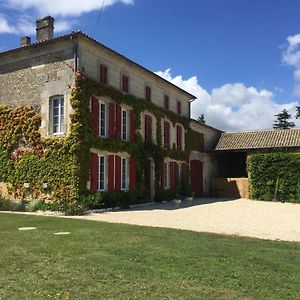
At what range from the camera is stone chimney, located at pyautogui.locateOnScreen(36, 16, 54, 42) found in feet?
64.4

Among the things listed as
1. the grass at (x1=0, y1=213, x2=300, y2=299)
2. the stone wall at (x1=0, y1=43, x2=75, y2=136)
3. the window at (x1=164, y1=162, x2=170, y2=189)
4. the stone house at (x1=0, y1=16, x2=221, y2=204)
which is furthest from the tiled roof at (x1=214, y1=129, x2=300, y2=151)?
the grass at (x1=0, y1=213, x2=300, y2=299)

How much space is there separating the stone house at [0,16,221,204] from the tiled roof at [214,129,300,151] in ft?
21.9

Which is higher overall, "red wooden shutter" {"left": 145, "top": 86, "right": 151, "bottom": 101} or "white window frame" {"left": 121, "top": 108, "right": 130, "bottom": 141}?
"red wooden shutter" {"left": 145, "top": 86, "right": 151, "bottom": 101}

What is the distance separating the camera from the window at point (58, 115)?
17656 millimetres

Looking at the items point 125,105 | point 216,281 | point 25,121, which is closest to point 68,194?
point 25,121

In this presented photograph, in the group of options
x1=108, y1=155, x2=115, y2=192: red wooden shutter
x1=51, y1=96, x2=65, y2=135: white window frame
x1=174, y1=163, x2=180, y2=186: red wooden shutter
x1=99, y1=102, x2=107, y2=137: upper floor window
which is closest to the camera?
x1=51, y1=96, x2=65, y2=135: white window frame

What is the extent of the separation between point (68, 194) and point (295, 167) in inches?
565

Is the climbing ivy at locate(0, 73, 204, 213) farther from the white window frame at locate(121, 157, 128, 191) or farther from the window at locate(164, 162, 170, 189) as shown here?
the window at locate(164, 162, 170, 189)

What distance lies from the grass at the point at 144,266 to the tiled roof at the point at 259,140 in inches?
685

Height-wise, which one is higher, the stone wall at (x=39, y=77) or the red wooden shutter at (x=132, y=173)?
the stone wall at (x=39, y=77)

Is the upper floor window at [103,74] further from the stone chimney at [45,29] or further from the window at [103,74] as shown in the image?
the stone chimney at [45,29]

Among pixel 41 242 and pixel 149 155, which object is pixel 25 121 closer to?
pixel 149 155

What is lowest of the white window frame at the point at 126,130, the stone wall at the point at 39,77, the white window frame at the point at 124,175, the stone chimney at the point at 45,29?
the white window frame at the point at 124,175

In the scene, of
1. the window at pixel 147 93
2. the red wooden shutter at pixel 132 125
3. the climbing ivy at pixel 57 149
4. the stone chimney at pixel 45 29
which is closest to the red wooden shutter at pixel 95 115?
the climbing ivy at pixel 57 149
